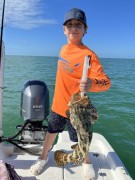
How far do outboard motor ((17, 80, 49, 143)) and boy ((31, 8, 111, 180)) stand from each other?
22.6 inches

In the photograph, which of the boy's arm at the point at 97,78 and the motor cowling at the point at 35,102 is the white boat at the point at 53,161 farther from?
the boy's arm at the point at 97,78

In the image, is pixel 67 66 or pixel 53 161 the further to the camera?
pixel 53 161

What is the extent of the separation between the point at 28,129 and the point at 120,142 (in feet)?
9.34

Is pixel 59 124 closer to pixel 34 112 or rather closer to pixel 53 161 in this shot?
pixel 53 161

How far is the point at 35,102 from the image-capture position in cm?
374

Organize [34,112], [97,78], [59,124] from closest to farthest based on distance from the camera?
[97,78] < [59,124] < [34,112]

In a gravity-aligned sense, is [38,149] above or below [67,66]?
below

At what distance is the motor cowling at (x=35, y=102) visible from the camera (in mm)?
3693

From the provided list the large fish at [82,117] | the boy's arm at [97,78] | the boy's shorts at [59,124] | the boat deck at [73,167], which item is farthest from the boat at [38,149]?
the boy's arm at [97,78]

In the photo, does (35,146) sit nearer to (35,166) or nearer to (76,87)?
(35,166)

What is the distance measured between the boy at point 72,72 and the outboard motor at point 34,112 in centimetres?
57

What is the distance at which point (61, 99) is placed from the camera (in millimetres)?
3002

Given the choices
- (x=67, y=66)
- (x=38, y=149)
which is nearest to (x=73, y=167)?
(x=38, y=149)

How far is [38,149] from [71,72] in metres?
1.34
